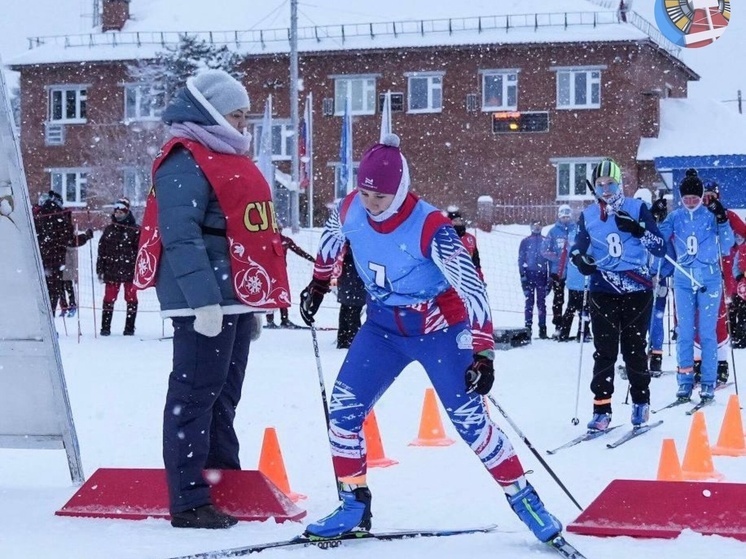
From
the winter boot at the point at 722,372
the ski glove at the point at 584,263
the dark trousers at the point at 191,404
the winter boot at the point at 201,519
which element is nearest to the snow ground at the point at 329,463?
the winter boot at the point at 201,519

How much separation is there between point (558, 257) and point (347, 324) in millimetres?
3981

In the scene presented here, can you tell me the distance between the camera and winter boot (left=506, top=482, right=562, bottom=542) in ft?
15.7

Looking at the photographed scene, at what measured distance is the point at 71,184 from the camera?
4459 cm

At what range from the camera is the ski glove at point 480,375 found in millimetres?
4641

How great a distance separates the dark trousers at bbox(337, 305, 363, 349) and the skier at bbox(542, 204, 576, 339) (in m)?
3.41

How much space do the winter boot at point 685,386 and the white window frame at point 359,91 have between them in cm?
3159

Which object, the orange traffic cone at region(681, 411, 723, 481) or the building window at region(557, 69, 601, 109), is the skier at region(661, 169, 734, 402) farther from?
the building window at region(557, 69, 601, 109)

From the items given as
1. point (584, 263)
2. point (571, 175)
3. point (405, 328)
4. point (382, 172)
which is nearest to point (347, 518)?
point (405, 328)

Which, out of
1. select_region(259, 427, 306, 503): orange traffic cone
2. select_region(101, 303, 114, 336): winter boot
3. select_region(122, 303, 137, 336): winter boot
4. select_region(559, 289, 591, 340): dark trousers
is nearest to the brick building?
select_region(559, 289, 591, 340): dark trousers

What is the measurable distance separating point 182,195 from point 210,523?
4.73 feet

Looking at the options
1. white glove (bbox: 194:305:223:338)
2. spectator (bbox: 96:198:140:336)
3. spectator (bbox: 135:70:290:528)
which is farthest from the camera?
spectator (bbox: 96:198:140:336)

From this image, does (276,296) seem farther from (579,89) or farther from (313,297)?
(579,89)

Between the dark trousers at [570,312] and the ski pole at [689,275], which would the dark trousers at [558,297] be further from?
the ski pole at [689,275]

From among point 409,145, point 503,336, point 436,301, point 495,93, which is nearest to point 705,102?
Answer: point 495,93
